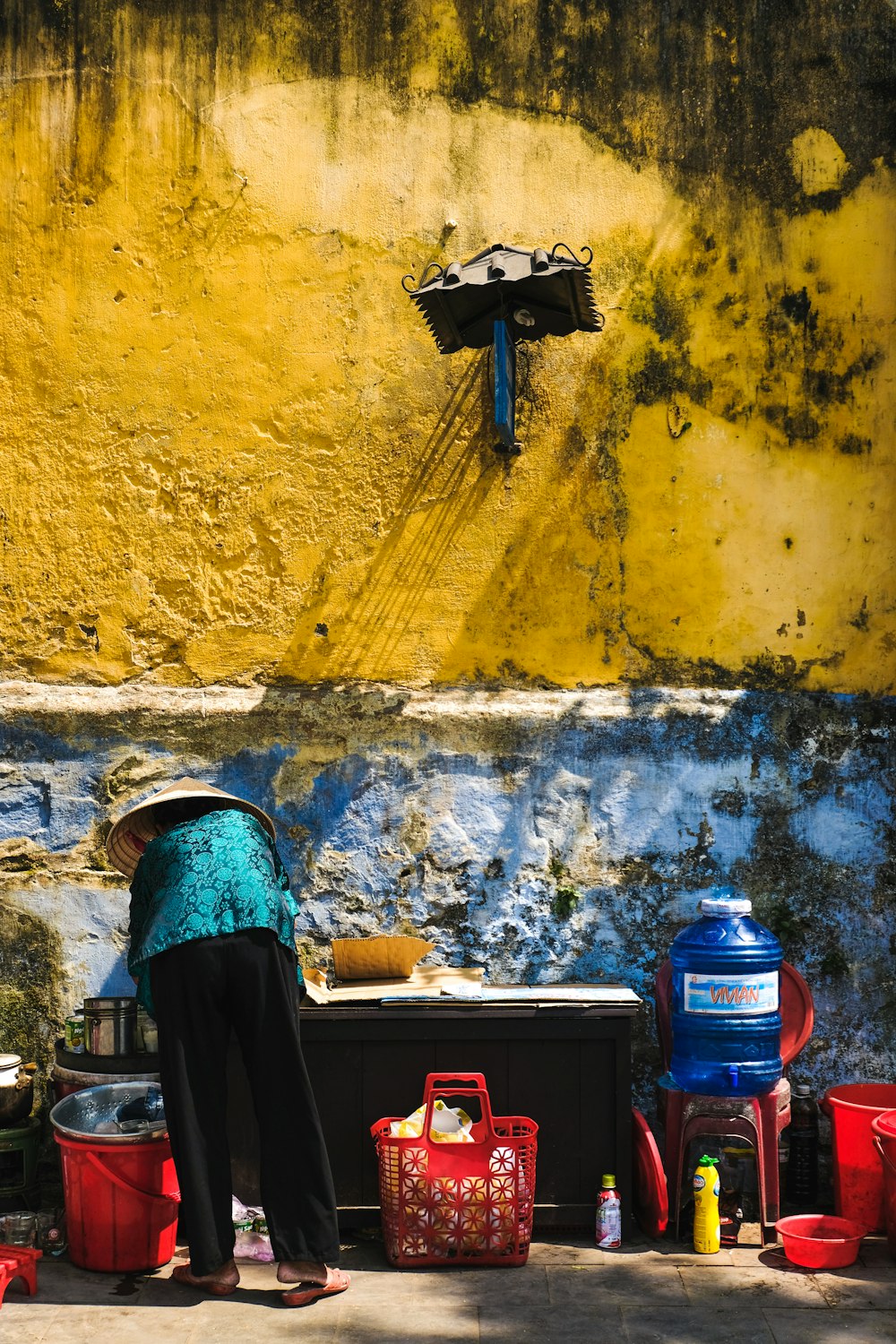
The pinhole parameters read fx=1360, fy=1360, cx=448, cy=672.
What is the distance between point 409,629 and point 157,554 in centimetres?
119

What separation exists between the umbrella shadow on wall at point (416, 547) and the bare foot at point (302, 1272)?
2.49 m

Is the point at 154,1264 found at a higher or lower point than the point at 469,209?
lower

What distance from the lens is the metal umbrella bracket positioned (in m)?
5.57

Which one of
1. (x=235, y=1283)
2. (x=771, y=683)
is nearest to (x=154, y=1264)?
(x=235, y=1283)

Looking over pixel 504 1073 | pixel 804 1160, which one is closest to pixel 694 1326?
pixel 504 1073

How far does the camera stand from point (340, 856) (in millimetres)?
6023

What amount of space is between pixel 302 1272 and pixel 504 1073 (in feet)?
3.55

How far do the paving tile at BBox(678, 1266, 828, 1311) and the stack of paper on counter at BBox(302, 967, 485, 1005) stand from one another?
1.28 metres

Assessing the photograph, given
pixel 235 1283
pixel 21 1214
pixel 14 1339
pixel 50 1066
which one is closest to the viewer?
pixel 14 1339

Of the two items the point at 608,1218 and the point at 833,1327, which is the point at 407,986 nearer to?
the point at 608,1218

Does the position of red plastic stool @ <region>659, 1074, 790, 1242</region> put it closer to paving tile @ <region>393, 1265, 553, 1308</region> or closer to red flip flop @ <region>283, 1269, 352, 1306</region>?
paving tile @ <region>393, 1265, 553, 1308</region>

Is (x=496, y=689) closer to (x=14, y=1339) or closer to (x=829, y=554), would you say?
(x=829, y=554)

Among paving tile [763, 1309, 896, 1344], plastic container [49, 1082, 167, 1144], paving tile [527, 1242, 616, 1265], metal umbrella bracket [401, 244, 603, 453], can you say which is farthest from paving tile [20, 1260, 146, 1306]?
metal umbrella bracket [401, 244, 603, 453]

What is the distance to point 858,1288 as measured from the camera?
473 centimetres
